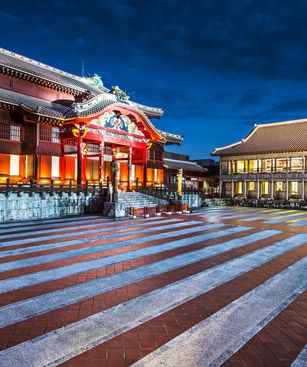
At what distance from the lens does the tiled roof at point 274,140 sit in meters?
35.9

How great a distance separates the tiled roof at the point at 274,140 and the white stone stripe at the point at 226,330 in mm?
32520

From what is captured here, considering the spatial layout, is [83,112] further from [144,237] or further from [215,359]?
[215,359]

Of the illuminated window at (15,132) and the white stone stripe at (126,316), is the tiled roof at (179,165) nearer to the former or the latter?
the illuminated window at (15,132)

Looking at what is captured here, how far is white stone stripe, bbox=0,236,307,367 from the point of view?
148 inches

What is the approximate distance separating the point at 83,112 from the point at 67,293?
16857 millimetres

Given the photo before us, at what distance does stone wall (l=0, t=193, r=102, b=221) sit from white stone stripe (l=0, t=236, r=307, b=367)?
502 inches

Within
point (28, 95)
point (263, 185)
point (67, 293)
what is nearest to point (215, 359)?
point (67, 293)

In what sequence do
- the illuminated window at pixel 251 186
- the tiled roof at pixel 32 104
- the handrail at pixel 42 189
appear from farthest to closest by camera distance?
the illuminated window at pixel 251 186 → the tiled roof at pixel 32 104 → the handrail at pixel 42 189

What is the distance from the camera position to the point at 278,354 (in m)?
3.86

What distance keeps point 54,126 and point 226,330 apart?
21.1 metres

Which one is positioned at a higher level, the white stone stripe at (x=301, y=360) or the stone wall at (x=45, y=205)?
the stone wall at (x=45, y=205)

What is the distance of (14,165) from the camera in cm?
2102

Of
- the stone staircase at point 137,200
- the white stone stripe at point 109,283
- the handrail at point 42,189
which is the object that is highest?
the handrail at point 42,189

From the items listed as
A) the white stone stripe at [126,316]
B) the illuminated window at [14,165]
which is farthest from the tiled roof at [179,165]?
the white stone stripe at [126,316]
